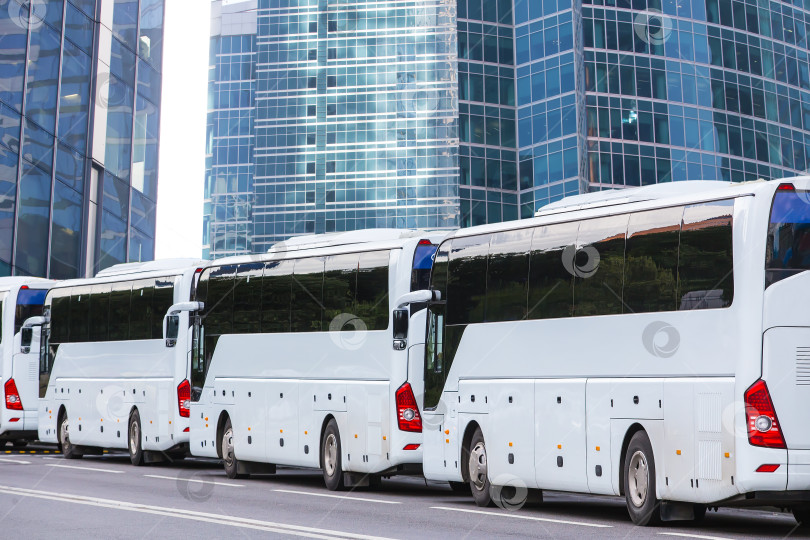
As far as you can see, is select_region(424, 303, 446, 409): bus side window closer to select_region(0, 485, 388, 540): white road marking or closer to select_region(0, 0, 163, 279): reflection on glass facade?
select_region(0, 485, 388, 540): white road marking

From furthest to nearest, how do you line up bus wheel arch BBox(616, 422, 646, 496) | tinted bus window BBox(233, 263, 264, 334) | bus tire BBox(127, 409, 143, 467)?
bus tire BBox(127, 409, 143, 467)
tinted bus window BBox(233, 263, 264, 334)
bus wheel arch BBox(616, 422, 646, 496)

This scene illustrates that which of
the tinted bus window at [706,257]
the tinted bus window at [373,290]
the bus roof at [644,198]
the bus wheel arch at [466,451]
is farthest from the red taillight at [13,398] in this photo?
the tinted bus window at [706,257]

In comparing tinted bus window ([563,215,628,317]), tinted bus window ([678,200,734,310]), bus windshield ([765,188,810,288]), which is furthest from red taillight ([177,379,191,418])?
bus windshield ([765,188,810,288])

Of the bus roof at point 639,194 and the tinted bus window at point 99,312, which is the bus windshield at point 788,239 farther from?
the tinted bus window at point 99,312

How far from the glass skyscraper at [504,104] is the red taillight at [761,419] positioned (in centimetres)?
5359

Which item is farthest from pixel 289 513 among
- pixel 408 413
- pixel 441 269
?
pixel 441 269

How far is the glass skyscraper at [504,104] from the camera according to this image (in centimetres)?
6594

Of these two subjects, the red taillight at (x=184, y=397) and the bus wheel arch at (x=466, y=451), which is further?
the red taillight at (x=184, y=397)

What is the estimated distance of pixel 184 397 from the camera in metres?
24.0

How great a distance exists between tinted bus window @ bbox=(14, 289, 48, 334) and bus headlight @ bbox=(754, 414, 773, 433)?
2168 cm

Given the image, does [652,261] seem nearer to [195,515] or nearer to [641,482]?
[641,482]

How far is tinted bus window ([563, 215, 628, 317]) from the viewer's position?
1366cm

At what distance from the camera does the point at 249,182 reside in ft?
360

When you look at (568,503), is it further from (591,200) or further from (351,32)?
(351,32)
